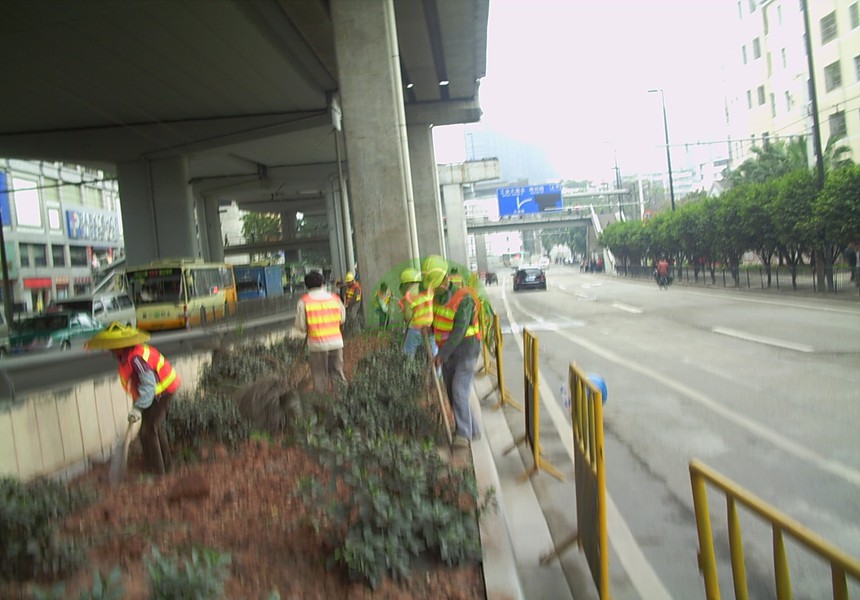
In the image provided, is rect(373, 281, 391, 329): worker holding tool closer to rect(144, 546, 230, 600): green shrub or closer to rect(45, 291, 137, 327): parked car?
rect(144, 546, 230, 600): green shrub

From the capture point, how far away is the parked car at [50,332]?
19.6 meters

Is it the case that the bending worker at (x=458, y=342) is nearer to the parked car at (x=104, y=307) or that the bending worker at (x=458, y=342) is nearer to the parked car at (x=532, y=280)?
the parked car at (x=104, y=307)

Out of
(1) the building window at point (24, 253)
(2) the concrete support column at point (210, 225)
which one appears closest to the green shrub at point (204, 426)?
(1) the building window at point (24, 253)

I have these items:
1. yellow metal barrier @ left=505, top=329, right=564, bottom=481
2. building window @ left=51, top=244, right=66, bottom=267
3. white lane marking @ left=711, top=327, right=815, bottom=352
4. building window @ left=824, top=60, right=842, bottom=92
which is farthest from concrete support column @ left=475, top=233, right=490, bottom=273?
yellow metal barrier @ left=505, top=329, right=564, bottom=481

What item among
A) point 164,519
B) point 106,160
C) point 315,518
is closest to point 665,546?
point 315,518

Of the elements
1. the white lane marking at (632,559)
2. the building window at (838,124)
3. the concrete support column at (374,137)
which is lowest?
the white lane marking at (632,559)

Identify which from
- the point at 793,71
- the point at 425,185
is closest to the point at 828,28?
the point at 793,71

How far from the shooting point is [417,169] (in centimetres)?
3194

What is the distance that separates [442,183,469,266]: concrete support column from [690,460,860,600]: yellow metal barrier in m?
48.5

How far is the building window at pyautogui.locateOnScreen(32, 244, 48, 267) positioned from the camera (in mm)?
43112

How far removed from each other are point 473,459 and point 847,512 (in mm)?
2758

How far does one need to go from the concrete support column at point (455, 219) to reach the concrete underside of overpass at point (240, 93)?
16.3 metres

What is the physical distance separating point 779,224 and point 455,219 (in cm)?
2821

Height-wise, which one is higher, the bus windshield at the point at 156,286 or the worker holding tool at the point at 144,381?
the bus windshield at the point at 156,286
